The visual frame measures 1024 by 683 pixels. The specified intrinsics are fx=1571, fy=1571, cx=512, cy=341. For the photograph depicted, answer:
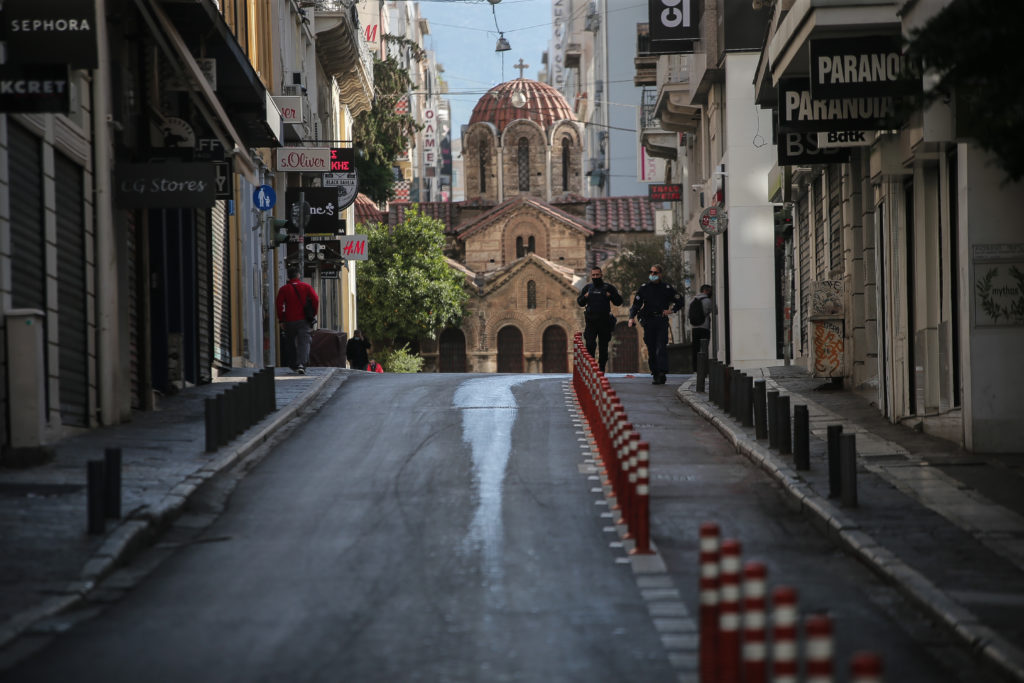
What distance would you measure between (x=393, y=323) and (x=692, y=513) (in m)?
66.4

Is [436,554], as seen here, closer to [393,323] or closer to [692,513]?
[692,513]

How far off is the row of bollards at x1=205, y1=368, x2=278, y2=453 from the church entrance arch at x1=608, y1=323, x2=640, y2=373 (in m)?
66.9

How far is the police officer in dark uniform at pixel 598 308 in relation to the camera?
81.7ft

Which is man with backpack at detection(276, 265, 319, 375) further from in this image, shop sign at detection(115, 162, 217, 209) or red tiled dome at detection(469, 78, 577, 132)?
red tiled dome at detection(469, 78, 577, 132)

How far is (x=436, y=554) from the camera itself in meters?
9.92

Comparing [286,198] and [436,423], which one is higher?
[286,198]

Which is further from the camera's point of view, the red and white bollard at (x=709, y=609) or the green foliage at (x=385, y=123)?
the green foliage at (x=385, y=123)

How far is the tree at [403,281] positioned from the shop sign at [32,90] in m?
64.3

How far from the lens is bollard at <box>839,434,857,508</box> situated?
11445mm

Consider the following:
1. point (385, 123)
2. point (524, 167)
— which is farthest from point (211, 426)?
point (524, 167)

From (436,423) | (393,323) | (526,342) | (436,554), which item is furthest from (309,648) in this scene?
(526,342)

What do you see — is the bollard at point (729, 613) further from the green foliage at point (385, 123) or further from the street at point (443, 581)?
the green foliage at point (385, 123)

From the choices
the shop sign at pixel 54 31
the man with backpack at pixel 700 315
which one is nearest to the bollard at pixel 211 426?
the shop sign at pixel 54 31

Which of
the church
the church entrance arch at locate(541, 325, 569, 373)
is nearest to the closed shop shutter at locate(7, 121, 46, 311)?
the church
